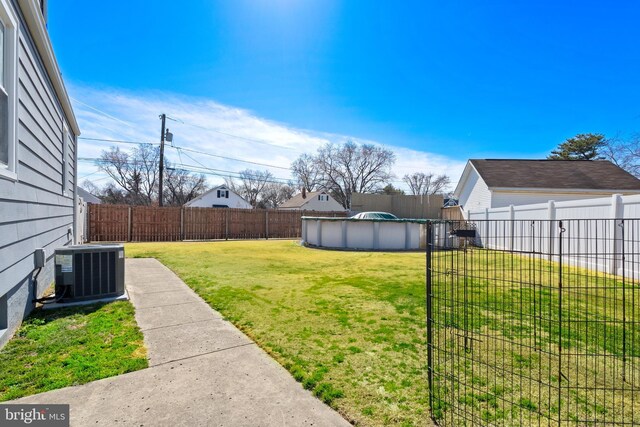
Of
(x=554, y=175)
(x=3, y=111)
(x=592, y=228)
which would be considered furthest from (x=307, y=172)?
(x=3, y=111)

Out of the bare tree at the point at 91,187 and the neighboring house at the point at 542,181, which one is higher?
the bare tree at the point at 91,187

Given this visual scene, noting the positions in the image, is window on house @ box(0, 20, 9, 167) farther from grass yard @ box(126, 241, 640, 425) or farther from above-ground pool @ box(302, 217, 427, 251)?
above-ground pool @ box(302, 217, 427, 251)

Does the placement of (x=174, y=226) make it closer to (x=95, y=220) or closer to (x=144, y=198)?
(x=95, y=220)

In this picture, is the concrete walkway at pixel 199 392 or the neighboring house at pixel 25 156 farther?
the neighboring house at pixel 25 156

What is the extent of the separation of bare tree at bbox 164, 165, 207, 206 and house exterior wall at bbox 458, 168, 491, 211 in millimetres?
35798

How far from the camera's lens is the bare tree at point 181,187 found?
4189 cm

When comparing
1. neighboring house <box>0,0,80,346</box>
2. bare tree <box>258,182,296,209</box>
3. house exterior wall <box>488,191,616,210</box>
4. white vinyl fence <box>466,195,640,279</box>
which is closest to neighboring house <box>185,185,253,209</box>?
Result: bare tree <box>258,182,296,209</box>

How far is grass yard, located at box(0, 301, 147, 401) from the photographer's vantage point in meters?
2.34

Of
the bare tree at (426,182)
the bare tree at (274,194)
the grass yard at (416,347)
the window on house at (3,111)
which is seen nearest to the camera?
the grass yard at (416,347)

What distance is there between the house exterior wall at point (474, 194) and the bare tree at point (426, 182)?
3056cm

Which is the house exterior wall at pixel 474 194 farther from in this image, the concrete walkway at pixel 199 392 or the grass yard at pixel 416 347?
the concrete walkway at pixel 199 392

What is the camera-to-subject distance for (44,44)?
4.39m

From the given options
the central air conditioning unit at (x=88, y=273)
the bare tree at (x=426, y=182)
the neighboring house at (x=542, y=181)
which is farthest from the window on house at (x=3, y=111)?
the bare tree at (x=426, y=182)

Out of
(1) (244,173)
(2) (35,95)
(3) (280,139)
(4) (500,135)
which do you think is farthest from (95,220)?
(1) (244,173)
